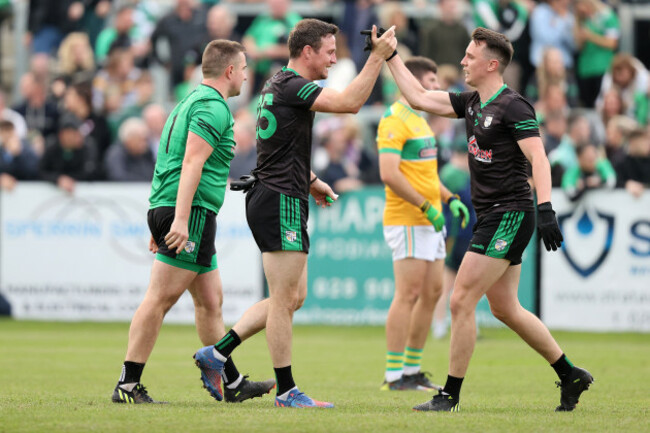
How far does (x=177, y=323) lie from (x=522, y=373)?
21.5 feet

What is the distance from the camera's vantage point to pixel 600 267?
15.2 metres

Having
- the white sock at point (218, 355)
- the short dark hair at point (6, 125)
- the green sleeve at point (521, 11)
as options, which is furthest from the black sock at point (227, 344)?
the green sleeve at point (521, 11)

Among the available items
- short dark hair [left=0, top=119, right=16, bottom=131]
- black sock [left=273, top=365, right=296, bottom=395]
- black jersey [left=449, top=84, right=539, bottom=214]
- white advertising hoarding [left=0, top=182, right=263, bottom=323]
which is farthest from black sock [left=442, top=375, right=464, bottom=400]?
short dark hair [left=0, top=119, right=16, bottom=131]

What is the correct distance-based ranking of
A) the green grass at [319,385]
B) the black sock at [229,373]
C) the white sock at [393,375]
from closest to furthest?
the green grass at [319,385]
the black sock at [229,373]
the white sock at [393,375]

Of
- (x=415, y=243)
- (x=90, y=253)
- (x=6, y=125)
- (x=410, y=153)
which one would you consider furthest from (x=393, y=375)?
(x=6, y=125)

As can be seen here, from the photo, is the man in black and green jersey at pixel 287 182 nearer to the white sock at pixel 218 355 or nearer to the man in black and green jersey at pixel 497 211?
the white sock at pixel 218 355

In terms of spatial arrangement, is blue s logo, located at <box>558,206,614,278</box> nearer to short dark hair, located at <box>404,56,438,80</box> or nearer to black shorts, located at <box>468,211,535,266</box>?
short dark hair, located at <box>404,56,438,80</box>

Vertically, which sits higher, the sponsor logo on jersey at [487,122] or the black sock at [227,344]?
the sponsor logo on jersey at [487,122]

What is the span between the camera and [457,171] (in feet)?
46.5

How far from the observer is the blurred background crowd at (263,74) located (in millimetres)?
16484

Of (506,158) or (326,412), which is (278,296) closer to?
(326,412)

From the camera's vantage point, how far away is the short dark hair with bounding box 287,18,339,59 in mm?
7441

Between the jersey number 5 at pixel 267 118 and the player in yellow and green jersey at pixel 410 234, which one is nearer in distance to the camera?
the jersey number 5 at pixel 267 118

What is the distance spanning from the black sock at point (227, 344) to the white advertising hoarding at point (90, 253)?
7.91 m
